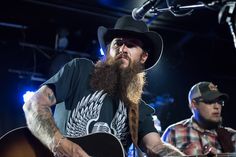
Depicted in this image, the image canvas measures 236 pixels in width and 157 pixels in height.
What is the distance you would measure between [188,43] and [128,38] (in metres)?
5.02

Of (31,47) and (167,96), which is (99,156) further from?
(167,96)

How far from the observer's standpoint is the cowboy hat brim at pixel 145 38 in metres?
3.71

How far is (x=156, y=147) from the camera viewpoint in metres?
3.46

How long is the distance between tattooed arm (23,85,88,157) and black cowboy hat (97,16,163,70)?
943mm

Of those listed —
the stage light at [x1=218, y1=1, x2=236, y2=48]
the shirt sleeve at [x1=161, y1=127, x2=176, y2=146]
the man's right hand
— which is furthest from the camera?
the shirt sleeve at [x1=161, y1=127, x2=176, y2=146]

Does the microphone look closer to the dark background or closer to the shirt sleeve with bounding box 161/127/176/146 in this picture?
the shirt sleeve with bounding box 161/127/176/146

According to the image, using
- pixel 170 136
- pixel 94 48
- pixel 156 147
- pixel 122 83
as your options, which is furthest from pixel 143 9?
pixel 94 48

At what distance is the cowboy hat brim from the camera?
3.71m

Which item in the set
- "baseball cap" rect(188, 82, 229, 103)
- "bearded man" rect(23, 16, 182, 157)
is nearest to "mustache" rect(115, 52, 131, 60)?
"bearded man" rect(23, 16, 182, 157)

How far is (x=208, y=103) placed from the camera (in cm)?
563

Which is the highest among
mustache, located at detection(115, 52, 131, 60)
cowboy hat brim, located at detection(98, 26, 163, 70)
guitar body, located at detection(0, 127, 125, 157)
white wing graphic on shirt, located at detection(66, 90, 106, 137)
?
cowboy hat brim, located at detection(98, 26, 163, 70)

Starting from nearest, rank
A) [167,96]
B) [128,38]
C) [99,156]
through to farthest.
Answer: [99,156] < [128,38] < [167,96]

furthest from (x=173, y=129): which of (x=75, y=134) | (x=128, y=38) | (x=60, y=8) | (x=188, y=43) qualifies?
(x=188, y=43)

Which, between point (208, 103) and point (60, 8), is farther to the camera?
point (60, 8)
